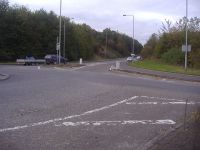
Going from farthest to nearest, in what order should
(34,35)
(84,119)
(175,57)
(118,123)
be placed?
1. (34,35)
2. (175,57)
3. (84,119)
4. (118,123)

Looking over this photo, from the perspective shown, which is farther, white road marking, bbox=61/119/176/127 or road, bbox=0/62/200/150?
white road marking, bbox=61/119/176/127

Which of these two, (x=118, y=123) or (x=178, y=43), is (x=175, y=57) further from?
(x=118, y=123)

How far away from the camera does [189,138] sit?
9.19 meters

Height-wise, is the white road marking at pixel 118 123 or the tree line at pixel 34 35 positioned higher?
the tree line at pixel 34 35

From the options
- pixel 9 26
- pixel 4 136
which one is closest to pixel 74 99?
pixel 4 136

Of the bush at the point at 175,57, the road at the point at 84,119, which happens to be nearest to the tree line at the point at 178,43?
the bush at the point at 175,57

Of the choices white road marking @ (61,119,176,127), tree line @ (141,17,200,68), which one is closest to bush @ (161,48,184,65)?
tree line @ (141,17,200,68)

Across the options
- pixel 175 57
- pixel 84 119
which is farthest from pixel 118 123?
pixel 175 57

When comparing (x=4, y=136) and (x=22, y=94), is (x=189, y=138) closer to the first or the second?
(x=4, y=136)

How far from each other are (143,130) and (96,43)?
119224mm

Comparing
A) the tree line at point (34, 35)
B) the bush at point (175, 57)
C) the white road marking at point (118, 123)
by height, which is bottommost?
the white road marking at point (118, 123)

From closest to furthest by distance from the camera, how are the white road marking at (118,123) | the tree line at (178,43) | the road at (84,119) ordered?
1. the road at (84,119)
2. the white road marking at (118,123)
3. the tree line at (178,43)

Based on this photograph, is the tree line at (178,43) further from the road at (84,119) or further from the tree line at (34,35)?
the road at (84,119)

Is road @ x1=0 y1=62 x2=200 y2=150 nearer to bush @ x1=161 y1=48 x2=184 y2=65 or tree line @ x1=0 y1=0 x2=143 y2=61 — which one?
bush @ x1=161 y1=48 x2=184 y2=65
